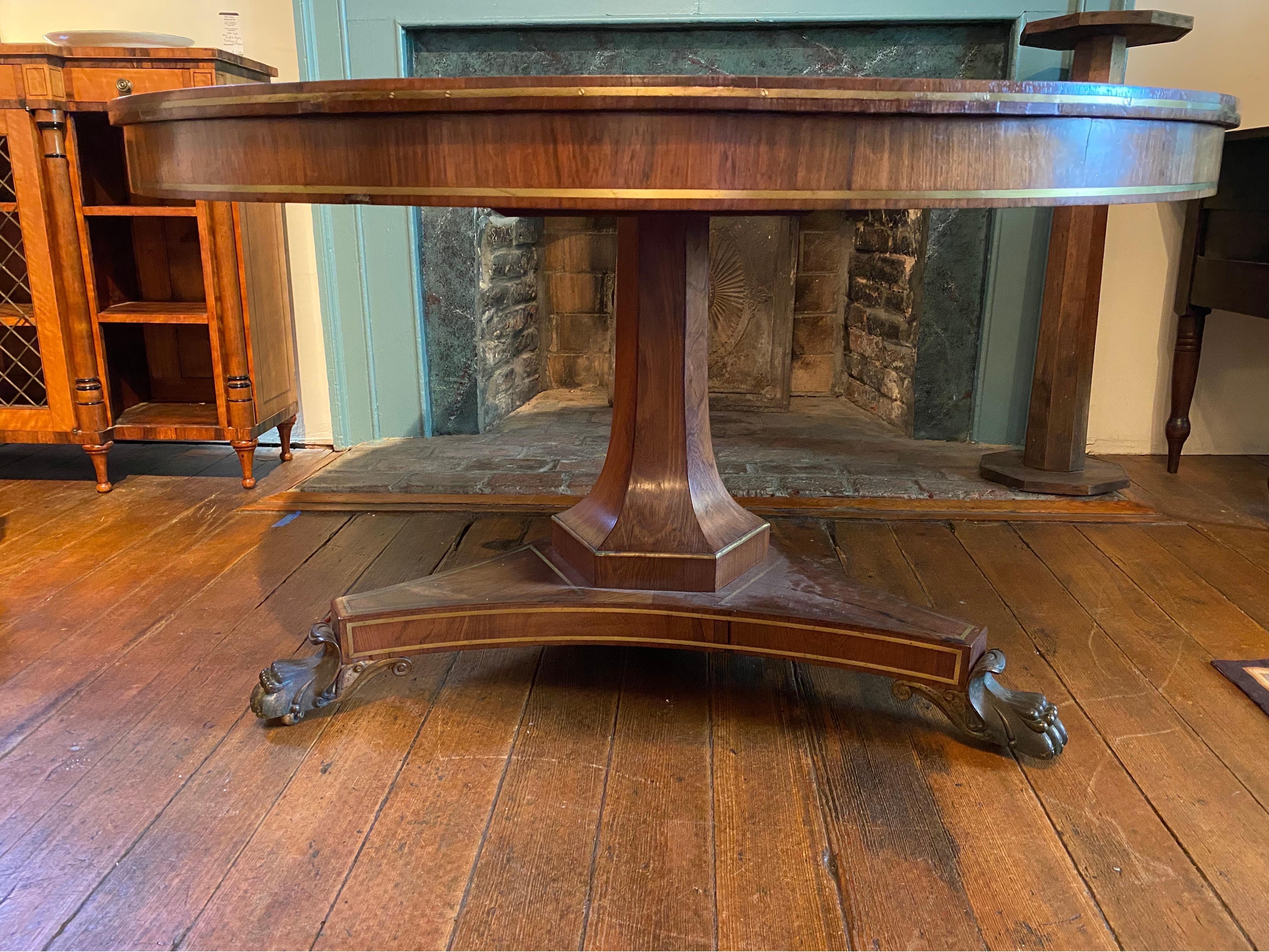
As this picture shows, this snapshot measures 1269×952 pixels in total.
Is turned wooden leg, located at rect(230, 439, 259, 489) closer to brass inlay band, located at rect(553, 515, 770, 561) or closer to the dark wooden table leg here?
brass inlay band, located at rect(553, 515, 770, 561)

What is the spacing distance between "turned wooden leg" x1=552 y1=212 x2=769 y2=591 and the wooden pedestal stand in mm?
1327

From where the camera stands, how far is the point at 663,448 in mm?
1443

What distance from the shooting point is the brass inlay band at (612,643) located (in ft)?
4.43

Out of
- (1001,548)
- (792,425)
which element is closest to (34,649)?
(1001,548)

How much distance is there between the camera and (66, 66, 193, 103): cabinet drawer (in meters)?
2.26

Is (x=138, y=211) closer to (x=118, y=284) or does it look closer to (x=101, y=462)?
(x=118, y=284)

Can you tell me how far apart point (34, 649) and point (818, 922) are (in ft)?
4.34

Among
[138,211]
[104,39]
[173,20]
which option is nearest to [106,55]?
[104,39]

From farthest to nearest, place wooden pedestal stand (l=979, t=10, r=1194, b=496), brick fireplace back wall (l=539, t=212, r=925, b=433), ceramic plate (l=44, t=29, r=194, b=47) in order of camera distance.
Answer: brick fireplace back wall (l=539, t=212, r=925, b=433)
ceramic plate (l=44, t=29, r=194, b=47)
wooden pedestal stand (l=979, t=10, r=1194, b=496)

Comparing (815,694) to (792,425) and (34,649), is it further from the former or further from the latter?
(792,425)

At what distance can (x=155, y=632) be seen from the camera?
1.67 m

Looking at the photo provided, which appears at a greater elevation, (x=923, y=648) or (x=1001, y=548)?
(x=923, y=648)

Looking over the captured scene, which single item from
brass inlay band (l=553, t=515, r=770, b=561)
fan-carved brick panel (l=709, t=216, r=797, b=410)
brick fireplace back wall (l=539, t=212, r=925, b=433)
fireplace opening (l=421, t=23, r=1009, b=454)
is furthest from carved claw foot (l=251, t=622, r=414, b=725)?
fan-carved brick panel (l=709, t=216, r=797, b=410)

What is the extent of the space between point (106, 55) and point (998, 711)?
231 cm
